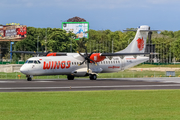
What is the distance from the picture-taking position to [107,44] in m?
157

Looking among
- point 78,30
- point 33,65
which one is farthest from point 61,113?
point 78,30

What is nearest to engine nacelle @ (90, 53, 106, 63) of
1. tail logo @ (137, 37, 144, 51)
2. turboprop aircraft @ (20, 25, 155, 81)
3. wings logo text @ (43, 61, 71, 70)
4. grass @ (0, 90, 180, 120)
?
turboprop aircraft @ (20, 25, 155, 81)

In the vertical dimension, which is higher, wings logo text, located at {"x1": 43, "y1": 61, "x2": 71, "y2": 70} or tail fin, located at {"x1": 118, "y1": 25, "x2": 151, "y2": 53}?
tail fin, located at {"x1": 118, "y1": 25, "x2": 151, "y2": 53}

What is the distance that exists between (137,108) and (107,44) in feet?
458

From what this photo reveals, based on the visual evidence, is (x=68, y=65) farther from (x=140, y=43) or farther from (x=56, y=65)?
(x=140, y=43)

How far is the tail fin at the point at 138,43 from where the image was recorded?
53938 mm

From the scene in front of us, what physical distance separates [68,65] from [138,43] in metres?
13.3

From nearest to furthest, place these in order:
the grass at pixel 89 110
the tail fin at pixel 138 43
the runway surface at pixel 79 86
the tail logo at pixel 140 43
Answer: the grass at pixel 89 110
the runway surface at pixel 79 86
the tail fin at pixel 138 43
the tail logo at pixel 140 43

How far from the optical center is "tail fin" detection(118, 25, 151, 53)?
53938 millimetres

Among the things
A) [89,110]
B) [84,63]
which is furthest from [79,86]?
[89,110]

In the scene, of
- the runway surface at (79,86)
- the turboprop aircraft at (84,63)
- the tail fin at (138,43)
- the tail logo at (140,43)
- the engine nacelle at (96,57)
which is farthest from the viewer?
the tail logo at (140,43)

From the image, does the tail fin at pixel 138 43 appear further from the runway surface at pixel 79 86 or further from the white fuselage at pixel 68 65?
the runway surface at pixel 79 86

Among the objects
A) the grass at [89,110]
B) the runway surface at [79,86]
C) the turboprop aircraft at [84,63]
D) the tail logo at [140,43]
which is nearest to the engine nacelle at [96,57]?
the turboprop aircraft at [84,63]

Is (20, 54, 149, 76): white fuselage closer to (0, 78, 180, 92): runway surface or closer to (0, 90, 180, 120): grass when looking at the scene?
(0, 78, 180, 92): runway surface
